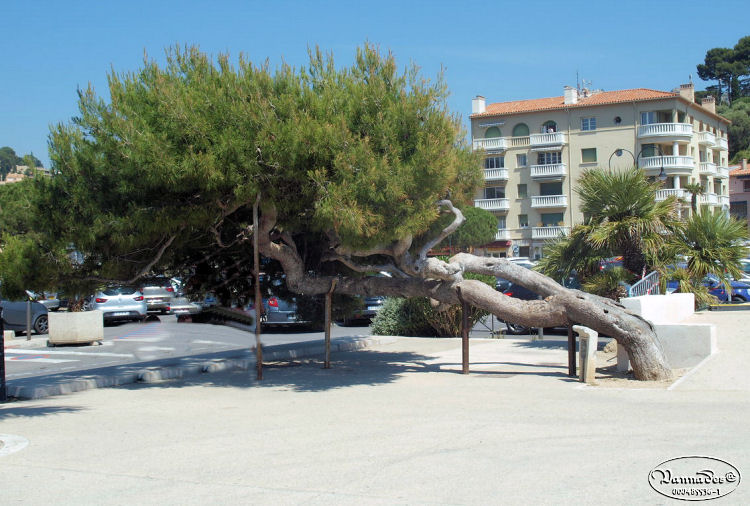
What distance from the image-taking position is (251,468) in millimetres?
6496

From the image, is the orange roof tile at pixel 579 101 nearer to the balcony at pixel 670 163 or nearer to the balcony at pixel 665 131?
the balcony at pixel 665 131

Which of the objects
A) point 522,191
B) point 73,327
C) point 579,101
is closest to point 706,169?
point 579,101

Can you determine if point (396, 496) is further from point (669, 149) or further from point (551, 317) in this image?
point (669, 149)

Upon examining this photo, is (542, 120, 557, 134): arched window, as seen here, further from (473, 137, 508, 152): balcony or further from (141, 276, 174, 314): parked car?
(141, 276, 174, 314): parked car

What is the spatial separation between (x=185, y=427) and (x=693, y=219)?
33.9 ft

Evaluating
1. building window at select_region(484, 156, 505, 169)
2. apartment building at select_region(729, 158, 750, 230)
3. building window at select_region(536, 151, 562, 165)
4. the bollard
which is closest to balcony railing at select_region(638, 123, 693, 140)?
building window at select_region(536, 151, 562, 165)

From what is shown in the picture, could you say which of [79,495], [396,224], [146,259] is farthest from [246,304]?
[79,495]

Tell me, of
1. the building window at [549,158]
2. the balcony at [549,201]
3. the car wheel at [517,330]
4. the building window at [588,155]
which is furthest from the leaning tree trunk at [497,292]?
the building window at [549,158]

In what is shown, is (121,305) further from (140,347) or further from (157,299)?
(140,347)

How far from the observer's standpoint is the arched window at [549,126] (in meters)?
62.8

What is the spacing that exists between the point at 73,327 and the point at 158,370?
7097 millimetres

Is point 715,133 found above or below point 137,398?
above

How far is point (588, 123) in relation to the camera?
61438mm

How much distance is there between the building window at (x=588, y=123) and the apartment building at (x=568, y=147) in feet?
0.27
